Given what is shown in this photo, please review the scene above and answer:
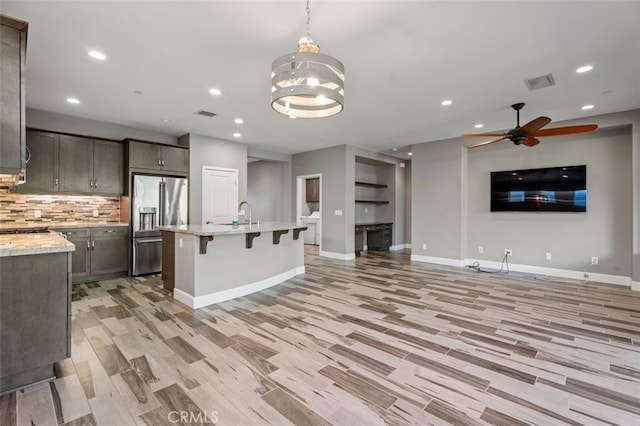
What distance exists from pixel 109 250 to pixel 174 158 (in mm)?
2021

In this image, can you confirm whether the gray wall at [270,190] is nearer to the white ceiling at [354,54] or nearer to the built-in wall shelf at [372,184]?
the built-in wall shelf at [372,184]

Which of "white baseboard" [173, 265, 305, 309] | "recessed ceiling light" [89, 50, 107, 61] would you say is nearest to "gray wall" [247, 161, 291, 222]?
"white baseboard" [173, 265, 305, 309]

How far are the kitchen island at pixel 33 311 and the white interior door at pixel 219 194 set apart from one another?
13.8ft

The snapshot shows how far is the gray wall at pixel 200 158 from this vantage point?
6.09 metres

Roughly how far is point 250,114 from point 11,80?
3046mm

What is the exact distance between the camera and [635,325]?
3219 mm

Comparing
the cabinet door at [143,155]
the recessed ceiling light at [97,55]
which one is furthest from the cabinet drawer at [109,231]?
the recessed ceiling light at [97,55]

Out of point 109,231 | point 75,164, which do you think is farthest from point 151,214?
point 75,164

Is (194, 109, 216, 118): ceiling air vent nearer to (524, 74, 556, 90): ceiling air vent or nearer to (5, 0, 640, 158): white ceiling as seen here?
(5, 0, 640, 158): white ceiling

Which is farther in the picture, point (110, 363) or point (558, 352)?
point (558, 352)

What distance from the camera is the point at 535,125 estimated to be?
12.5ft

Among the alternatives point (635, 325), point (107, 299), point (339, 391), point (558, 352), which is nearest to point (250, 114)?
point (107, 299)

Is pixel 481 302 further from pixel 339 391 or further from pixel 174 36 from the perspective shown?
pixel 174 36

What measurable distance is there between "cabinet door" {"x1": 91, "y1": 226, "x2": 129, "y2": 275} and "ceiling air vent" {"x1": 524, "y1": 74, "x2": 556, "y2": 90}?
6488 millimetres
